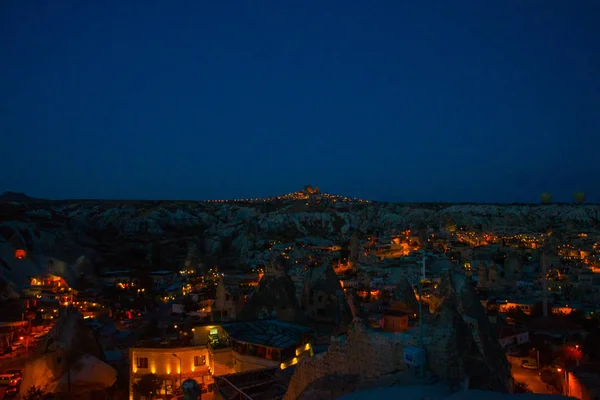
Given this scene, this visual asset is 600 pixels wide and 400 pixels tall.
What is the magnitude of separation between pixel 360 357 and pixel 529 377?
13498 mm

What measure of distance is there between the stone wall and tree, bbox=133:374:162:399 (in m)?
8.23

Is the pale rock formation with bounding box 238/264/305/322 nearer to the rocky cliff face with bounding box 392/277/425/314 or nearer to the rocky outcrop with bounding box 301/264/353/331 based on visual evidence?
the rocky outcrop with bounding box 301/264/353/331

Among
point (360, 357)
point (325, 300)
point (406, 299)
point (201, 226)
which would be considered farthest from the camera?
point (201, 226)

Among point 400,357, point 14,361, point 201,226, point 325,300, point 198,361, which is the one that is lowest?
point 14,361

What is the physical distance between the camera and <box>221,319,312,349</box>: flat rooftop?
50.6ft

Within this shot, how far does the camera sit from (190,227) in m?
101

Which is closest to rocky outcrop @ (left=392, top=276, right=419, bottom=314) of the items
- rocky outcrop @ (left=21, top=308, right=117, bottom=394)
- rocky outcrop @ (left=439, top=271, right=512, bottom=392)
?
rocky outcrop @ (left=439, top=271, right=512, bottom=392)

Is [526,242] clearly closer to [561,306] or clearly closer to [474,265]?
[474,265]

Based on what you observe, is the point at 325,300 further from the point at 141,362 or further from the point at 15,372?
the point at 15,372

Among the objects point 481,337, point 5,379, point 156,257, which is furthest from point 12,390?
point 156,257

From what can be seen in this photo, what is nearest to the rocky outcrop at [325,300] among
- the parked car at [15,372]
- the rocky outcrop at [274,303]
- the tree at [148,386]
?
the rocky outcrop at [274,303]

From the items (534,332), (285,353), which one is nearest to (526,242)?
(534,332)

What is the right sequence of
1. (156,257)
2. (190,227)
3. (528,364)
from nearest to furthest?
(528,364) < (156,257) < (190,227)

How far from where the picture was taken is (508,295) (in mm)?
34344
